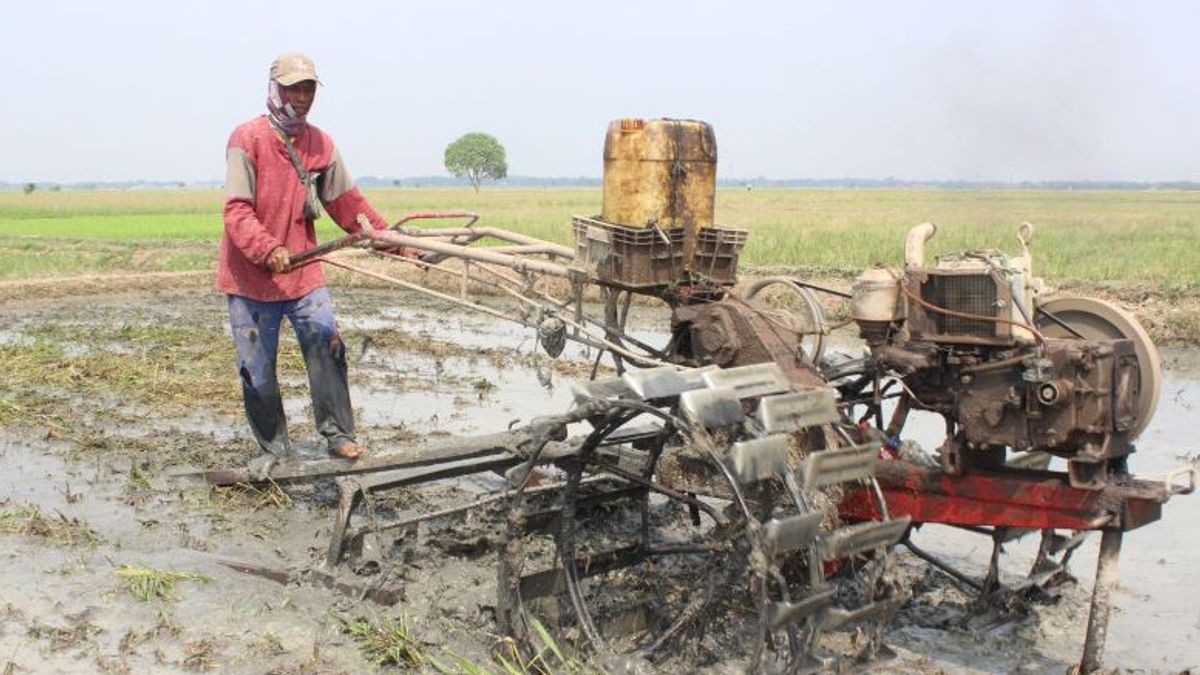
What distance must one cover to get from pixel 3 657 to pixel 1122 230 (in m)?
30.8

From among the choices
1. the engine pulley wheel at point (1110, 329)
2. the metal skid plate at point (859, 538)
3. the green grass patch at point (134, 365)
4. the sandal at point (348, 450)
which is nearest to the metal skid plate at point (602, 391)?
the metal skid plate at point (859, 538)

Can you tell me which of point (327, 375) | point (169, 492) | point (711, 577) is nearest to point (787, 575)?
point (711, 577)

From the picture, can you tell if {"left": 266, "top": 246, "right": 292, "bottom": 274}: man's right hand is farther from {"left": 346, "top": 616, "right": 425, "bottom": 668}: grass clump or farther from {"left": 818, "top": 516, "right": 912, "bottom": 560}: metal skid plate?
{"left": 818, "top": 516, "right": 912, "bottom": 560}: metal skid plate

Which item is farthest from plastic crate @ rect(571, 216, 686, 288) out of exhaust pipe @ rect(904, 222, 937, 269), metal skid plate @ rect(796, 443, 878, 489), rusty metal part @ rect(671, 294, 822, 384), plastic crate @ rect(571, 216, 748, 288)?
metal skid plate @ rect(796, 443, 878, 489)

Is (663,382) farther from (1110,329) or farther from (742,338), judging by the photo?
(1110,329)

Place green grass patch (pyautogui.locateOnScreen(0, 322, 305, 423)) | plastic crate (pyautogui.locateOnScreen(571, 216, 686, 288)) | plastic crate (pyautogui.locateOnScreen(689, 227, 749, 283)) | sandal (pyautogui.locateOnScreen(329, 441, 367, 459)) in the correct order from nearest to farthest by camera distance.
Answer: plastic crate (pyautogui.locateOnScreen(571, 216, 686, 288)), plastic crate (pyautogui.locateOnScreen(689, 227, 749, 283)), sandal (pyautogui.locateOnScreen(329, 441, 367, 459)), green grass patch (pyautogui.locateOnScreen(0, 322, 305, 423))

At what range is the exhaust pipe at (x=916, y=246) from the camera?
4.65 metres

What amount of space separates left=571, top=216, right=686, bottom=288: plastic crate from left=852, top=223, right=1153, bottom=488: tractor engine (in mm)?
918

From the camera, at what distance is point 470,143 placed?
140m

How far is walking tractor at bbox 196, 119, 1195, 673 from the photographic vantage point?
12.3 feet

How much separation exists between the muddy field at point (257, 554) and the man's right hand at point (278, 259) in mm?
1242

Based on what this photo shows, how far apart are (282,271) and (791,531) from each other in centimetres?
328

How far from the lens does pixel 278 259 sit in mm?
5695

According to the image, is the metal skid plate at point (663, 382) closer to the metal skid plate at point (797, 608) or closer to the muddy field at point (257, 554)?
the metal skid plate at point (797, 608)
